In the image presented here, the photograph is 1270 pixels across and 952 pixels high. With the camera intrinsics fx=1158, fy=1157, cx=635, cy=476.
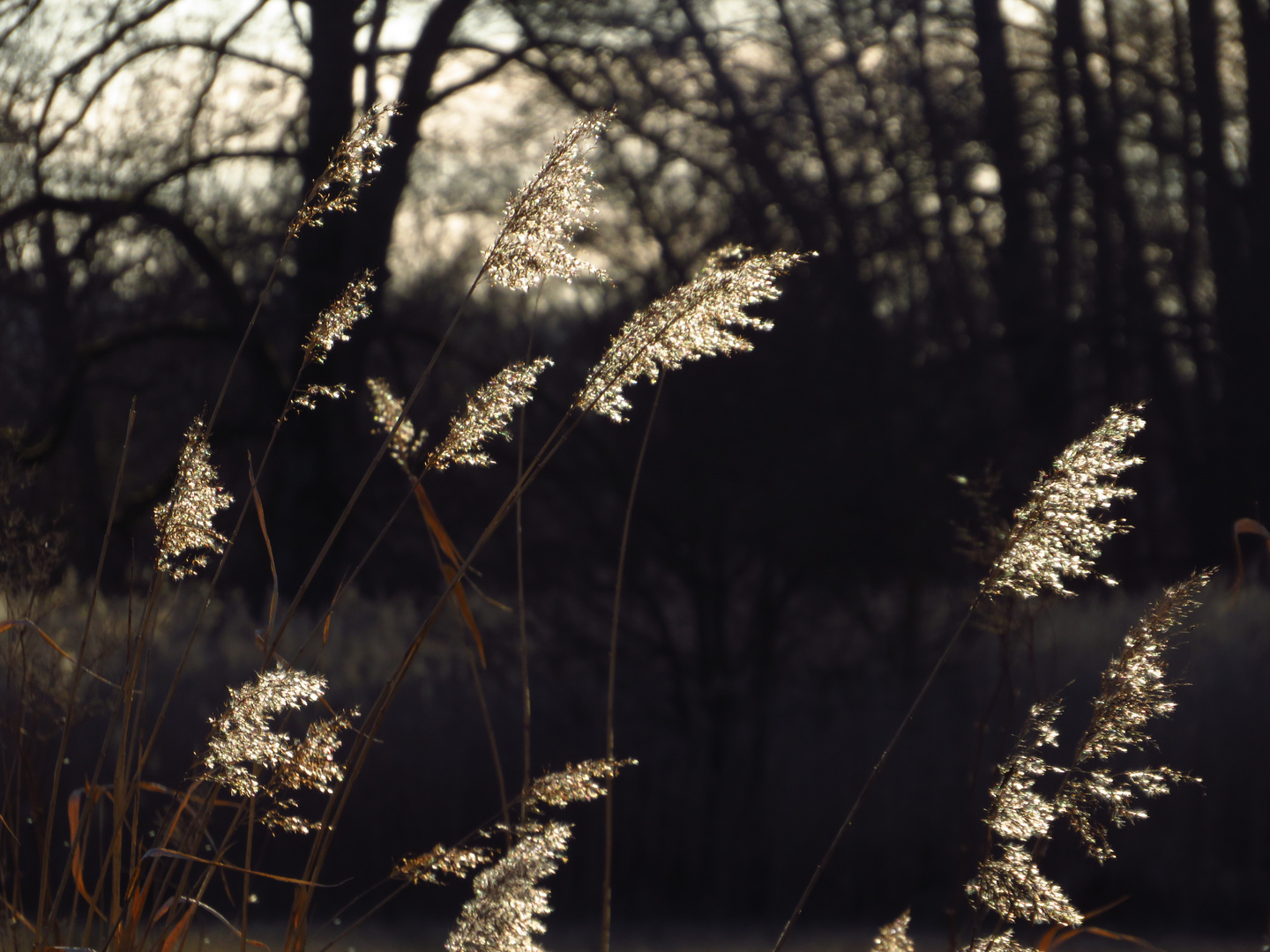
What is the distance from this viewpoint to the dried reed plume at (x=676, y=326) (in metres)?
1.44

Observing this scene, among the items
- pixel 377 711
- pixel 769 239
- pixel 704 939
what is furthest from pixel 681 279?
pixel 377 711

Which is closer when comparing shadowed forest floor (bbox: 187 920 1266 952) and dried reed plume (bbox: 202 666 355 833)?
dried reed plume (bbox: 202 666 355 833)

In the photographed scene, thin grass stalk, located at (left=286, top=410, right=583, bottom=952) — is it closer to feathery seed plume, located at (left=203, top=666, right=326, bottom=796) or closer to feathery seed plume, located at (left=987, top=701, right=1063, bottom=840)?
feathery seed plume, located at (left=203, top=666, right=326, bottom=796)

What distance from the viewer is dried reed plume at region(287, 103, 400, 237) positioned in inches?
58.1

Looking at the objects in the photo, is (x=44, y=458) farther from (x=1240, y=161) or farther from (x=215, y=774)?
(x=1240, y=161)

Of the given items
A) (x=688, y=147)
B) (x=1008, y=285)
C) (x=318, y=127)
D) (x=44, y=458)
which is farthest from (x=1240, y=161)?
(x=44, y=458)

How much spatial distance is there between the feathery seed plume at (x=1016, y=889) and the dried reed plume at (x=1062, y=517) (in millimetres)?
317

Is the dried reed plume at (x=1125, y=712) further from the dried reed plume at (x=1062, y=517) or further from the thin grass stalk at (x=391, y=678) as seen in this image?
the thin grass stalk at (x=391, y=678)

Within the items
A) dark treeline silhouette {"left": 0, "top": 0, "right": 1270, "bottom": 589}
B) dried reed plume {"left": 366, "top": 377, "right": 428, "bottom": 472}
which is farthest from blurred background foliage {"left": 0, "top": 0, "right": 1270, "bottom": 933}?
dried reed plume {"left": 366, "top": 377, "right": 428, "bottom": 472}

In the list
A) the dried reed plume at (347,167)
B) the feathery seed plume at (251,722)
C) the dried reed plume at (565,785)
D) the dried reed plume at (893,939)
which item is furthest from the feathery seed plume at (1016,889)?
the dried reed plume at (347,167)

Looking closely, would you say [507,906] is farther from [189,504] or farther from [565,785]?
[189,504]

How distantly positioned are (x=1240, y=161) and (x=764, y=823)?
7154 millimetres

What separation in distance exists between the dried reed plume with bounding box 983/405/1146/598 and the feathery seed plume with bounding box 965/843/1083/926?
0.32m

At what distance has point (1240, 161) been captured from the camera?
9141 millimetres
